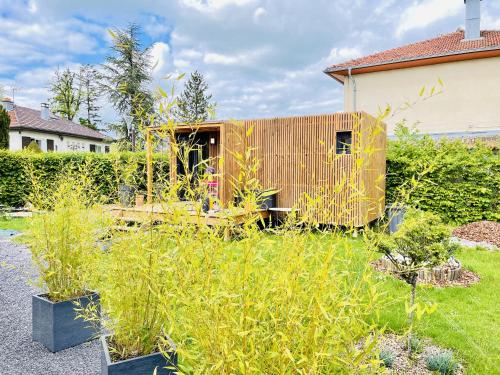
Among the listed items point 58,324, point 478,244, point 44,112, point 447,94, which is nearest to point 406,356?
point 58,324

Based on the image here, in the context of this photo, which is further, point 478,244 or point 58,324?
point 478,244

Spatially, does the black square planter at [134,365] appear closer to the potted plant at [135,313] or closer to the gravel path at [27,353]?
the potted plant at [135,313]

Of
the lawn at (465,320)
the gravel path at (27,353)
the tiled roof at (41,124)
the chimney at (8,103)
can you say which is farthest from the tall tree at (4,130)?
the lawn at (465,320)

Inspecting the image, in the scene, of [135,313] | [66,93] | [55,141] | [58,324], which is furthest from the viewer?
[66,93]

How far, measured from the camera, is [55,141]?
22375 mm

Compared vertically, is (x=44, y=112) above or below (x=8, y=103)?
below

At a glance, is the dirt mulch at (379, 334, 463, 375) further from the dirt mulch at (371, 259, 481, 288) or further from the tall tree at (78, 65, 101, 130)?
the tall tree at (78, 65, 101, 130)

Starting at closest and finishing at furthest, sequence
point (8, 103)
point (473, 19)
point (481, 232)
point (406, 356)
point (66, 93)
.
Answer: point (406, 356), point (481, 232), point (473, 19), point (8, 103), point (66, 93)

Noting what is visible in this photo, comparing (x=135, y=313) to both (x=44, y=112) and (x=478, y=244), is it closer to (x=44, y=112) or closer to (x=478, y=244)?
(x=478, y=244)

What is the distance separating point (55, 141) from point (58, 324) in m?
22.4

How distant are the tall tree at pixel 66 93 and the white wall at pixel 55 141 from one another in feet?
18.2

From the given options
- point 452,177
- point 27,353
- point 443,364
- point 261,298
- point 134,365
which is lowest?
point 27,353

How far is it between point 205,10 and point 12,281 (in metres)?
5.42

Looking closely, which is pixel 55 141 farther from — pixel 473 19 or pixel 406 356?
pixel 406 356
